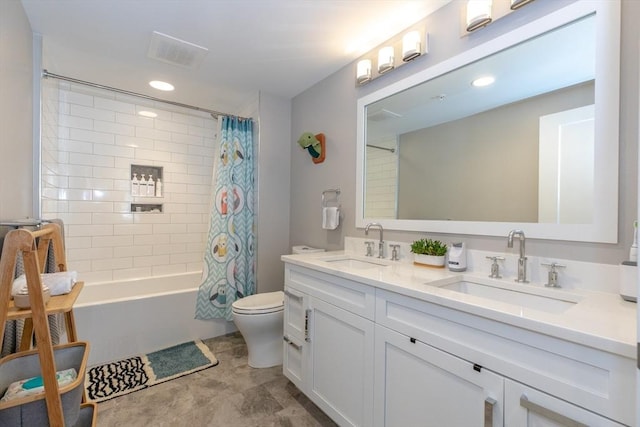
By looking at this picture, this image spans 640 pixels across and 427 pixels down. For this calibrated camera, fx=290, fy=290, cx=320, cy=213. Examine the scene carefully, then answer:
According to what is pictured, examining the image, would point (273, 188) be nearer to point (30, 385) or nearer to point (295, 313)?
point (295, 313)

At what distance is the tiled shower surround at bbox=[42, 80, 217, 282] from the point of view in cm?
257

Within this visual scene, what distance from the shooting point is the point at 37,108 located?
179 centimetres

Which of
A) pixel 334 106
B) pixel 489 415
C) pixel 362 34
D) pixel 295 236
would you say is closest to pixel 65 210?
pixel 295 236

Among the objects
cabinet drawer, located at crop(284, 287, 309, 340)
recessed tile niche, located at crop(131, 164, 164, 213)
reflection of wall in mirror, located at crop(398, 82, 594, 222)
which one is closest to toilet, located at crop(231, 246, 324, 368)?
cabinet drawer, located at crop(284, 287, 309, 340)

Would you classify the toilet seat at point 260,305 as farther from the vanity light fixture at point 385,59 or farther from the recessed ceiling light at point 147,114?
the recessed ceiling light at point 147,114

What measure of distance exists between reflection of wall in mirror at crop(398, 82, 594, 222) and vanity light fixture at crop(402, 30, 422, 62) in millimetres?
418

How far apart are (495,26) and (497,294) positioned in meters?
1.20

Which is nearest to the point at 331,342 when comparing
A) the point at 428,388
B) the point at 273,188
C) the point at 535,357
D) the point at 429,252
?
the point at 428,388

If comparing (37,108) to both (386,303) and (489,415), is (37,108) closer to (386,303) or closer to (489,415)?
(386,303)

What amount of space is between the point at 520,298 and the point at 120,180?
3.27 metres

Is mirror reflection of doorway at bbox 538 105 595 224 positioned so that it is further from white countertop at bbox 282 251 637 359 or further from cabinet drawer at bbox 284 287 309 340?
cabinet drawer at bbox 284 287 309 340

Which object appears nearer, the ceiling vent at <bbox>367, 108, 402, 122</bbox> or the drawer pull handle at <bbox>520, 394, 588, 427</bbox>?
the drawer pull handle at <bbox>520, 394, 588, 427</bbox>

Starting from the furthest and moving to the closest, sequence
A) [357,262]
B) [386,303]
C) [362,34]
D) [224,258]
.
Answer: [224,258]
[357,262]
[362,34]
[386,303]

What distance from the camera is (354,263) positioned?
190 centimetres
